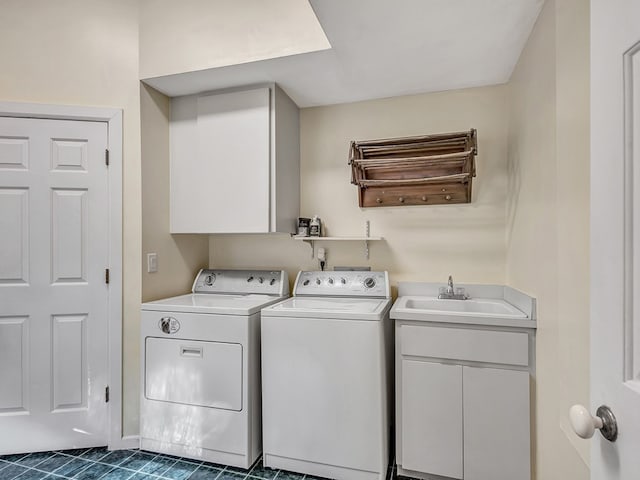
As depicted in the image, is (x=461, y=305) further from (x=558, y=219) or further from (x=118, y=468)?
(x=118, y=468)

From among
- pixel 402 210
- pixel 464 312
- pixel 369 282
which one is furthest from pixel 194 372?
pixel 402 210

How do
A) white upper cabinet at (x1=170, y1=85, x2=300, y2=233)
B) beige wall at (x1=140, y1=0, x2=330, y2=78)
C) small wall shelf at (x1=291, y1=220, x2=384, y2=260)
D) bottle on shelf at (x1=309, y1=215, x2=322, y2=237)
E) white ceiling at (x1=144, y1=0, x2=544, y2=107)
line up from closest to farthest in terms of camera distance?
white ceiling at (x1=144, y1=0, x2=544, y2=107) < beige wall at (x1=140, y1=0, x2=330, y2=78) < white upper cabinet at (x1=170, y1=85, x2=300, y2=233) < small wall shelf at (x1=291, y1=220, x2=384, y2=260) < bottle on shelf at (x1=309, y1=215, x2=322, y2=237)

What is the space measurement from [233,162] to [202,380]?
4.32 ft

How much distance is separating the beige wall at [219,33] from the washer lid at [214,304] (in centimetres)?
137

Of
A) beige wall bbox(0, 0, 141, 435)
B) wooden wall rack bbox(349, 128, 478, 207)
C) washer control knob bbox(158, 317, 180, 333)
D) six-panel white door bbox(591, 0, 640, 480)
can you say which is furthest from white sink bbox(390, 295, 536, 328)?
beige wall bbox(0, 0, 141, 435)

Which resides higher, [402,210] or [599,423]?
[402,210]

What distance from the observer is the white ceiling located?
60.4 inches

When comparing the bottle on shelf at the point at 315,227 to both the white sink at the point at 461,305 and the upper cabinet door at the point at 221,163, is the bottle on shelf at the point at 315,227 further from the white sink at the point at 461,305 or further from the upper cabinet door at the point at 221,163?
the white sink at the point at 461,305

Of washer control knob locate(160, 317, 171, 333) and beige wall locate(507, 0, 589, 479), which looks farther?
washer control knob locate(160, 317, 171, 333)

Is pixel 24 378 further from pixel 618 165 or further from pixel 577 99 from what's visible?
pixel 577 99

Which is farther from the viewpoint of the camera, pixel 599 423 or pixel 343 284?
pixel 343 284

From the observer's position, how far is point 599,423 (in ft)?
1.95

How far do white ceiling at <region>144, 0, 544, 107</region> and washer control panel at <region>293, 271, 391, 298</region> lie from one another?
1.23 m

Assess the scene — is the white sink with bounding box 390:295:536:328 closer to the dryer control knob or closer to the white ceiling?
the dryer control knob
